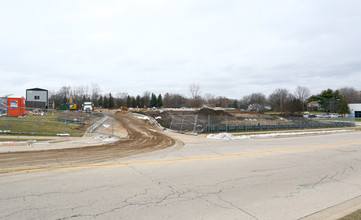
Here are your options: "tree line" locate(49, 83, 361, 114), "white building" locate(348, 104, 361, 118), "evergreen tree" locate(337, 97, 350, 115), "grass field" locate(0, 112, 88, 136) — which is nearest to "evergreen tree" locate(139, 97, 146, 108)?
"tree line" locate(49, 83, 361, 114)

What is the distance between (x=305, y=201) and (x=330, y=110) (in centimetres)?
10949

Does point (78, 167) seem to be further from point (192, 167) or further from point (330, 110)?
point (330, 110)

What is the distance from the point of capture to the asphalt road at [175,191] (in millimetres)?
4453

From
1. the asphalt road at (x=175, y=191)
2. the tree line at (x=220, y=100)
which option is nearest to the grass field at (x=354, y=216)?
the asphalt road at (x=175, y=191)

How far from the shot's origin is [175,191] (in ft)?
18.6

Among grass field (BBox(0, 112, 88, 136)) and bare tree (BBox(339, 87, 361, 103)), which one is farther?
bare tree (BBox(339, 87, 361, 103))

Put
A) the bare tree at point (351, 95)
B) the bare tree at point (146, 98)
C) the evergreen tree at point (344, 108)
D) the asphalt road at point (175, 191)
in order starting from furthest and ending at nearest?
the bare tree at point (146, 98)
the bare tree at point (351, 95)
the evergreen tree at point (344, 108)
the asphalt road at point (175, 191)

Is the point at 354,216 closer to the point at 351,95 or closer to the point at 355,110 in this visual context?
the point at 355,110

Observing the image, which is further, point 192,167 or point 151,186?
point 192,167

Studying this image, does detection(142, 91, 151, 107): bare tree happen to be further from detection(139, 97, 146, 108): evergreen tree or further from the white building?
the white building

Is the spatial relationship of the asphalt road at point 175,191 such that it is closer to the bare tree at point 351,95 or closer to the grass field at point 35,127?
the grass field at point 35,127

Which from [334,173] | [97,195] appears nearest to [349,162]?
[334,173]

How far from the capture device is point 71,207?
14.8 ft

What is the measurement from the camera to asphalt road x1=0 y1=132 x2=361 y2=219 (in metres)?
4.45
